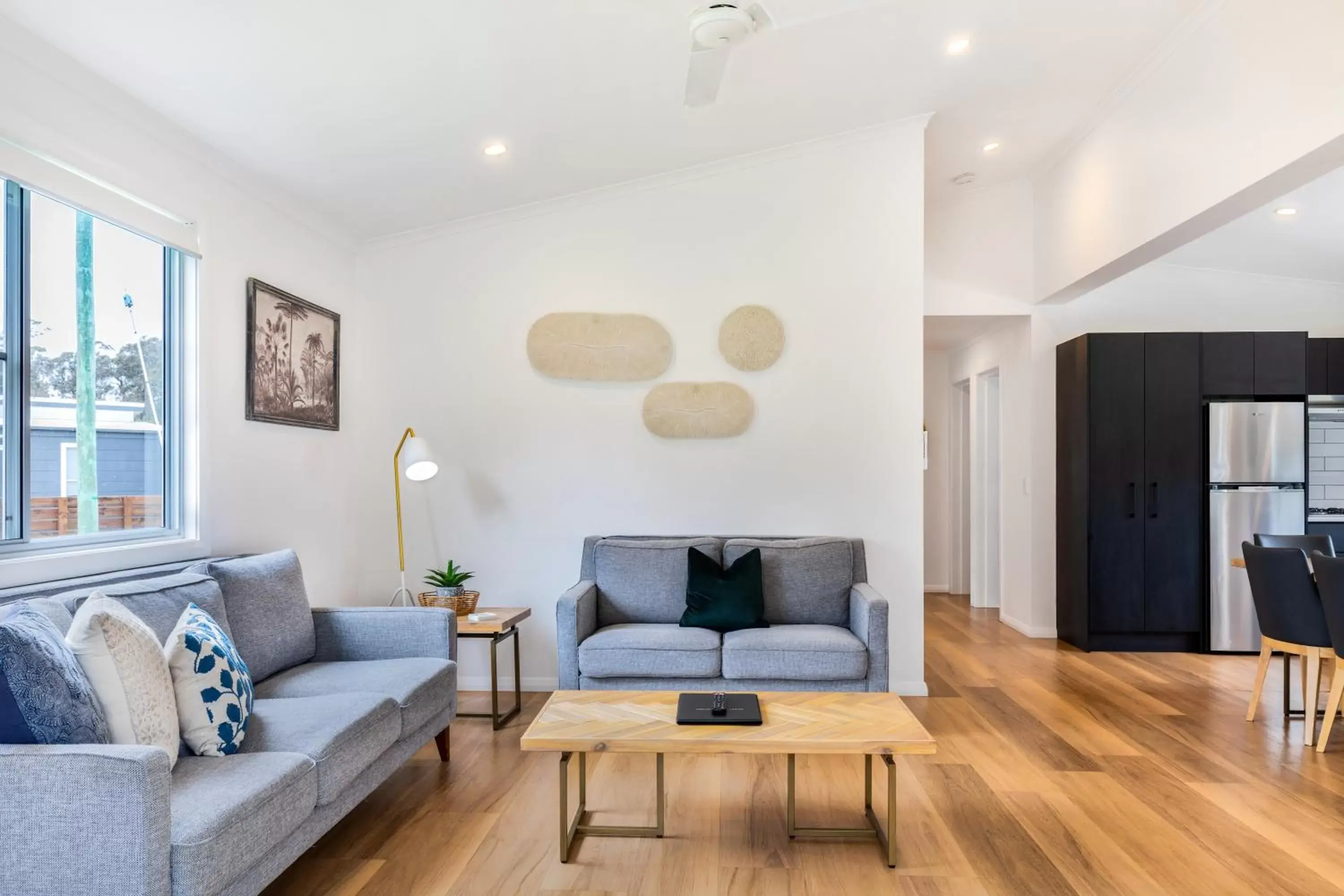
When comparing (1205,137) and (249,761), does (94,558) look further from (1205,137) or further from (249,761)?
(1205,137)

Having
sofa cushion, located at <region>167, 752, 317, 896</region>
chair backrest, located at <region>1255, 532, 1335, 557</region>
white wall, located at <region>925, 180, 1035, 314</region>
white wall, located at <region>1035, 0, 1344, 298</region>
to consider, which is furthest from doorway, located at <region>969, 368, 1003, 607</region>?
sofa cushion, located at <region>167, 752, 317, 896</region>

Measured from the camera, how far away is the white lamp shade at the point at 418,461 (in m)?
4.05

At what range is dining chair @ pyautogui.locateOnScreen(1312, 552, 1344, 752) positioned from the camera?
133 inches

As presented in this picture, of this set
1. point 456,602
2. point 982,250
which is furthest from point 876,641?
point 982,250

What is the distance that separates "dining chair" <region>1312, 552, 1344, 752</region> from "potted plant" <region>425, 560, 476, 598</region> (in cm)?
375

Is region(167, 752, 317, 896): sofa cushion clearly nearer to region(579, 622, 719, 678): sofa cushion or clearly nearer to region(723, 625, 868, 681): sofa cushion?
region(579, 622, 719, 678): sofa cushion

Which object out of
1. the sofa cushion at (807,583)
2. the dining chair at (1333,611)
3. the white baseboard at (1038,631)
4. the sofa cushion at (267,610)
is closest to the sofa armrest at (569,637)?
the sofa cushion at (807,583)

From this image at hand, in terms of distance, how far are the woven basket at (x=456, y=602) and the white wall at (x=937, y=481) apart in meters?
5.27

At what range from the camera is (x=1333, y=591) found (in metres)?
3.39

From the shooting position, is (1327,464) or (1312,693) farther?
(1327,464)

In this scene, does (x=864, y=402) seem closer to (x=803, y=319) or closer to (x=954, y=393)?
(x=803, y=319)

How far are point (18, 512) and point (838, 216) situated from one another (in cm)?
376

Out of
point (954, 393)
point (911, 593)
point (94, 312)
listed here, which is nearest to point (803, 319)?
point (911, 593)

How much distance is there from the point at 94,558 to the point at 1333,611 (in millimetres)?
4675
